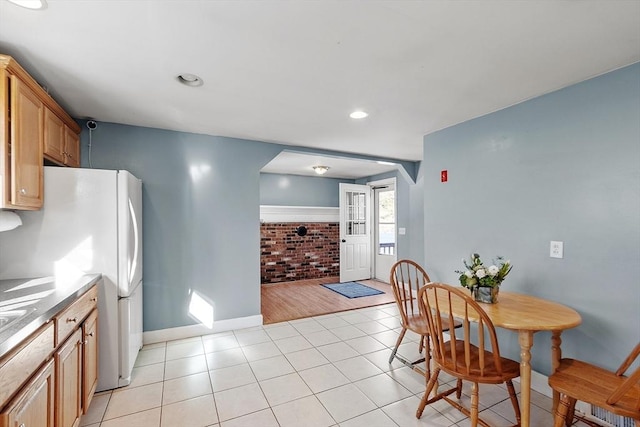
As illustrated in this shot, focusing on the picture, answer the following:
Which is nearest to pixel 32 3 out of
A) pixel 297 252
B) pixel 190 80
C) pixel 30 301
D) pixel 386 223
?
pixel 190 80

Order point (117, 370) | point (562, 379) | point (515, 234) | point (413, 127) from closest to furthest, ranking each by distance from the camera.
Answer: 1. point (562, 379)
2. point (117, 370)
3. point (515, 234)
4. point (413, 127)

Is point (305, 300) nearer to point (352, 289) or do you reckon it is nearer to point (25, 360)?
point (352, 289)

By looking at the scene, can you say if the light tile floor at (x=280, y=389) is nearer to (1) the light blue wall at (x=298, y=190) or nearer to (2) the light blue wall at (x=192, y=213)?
(2) the light blue wall at (x=192, y=213)

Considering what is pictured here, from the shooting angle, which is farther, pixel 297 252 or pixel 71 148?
pixel 297 252

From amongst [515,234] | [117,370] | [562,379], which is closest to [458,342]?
[562,379]

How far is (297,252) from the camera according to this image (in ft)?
20.8

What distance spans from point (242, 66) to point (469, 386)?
291cm

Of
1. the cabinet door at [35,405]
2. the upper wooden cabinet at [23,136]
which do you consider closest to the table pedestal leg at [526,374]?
the cabinet door at [35,405]

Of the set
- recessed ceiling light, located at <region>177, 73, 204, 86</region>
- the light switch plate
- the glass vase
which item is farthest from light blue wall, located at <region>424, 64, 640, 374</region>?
recessed ceiling light, located at <region>177, 73, 204, 86</region>

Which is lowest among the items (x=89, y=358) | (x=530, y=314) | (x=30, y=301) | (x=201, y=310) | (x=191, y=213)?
(x=201, y=310)

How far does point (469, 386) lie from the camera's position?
2381 mm

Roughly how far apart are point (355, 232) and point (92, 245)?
4.73 metres

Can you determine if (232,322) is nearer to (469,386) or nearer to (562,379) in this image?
(469,386)

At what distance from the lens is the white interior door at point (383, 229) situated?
241 inches
